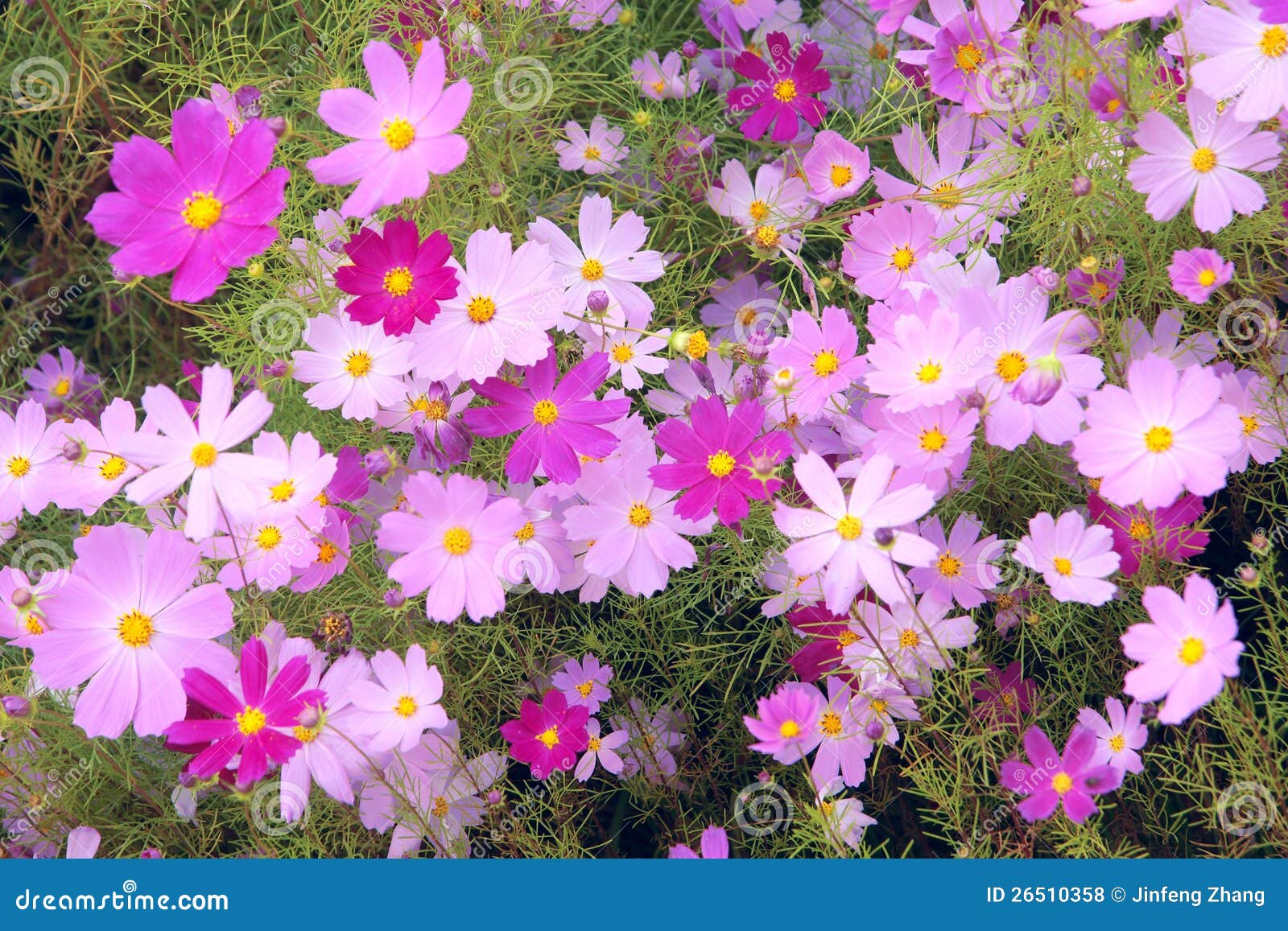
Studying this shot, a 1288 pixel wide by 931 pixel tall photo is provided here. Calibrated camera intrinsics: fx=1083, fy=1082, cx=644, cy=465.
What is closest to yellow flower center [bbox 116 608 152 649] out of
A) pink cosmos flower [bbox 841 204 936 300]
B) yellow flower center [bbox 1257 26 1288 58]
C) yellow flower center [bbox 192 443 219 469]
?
yellow flower center [bbox 192 443 219 469]

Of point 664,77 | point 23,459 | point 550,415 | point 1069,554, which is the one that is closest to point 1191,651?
point 1069,554

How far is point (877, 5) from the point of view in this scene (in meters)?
0.89

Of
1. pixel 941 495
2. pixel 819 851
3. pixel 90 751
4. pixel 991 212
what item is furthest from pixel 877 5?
pixel 90 751

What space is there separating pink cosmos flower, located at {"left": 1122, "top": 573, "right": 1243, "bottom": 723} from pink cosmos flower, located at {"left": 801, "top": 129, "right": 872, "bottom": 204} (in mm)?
423

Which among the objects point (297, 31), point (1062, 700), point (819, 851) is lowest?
point (819, 851)

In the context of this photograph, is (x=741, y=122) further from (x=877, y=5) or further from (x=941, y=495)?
(x=941, y=495)

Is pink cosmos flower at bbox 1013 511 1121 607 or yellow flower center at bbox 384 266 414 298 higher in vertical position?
yellow flower center at bbox 384 266 414 298

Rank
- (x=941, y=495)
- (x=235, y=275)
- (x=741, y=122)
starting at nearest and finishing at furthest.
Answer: (x=941, y=495) → (x=235, y=275) → (x=741, y=122)

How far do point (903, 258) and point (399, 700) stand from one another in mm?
535

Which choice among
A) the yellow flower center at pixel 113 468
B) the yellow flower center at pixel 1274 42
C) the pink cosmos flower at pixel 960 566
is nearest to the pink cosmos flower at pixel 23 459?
the yellow flower center at pixel 113 468

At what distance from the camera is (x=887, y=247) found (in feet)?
2.97

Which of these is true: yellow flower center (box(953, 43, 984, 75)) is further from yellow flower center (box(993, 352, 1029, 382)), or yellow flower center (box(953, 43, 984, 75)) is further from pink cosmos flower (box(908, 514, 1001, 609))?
pink cosmos flower (box(908, 514, 1001, 609))

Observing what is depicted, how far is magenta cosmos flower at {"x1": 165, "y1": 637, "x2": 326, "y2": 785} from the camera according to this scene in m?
0.74

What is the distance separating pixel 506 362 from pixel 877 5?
43 cm
